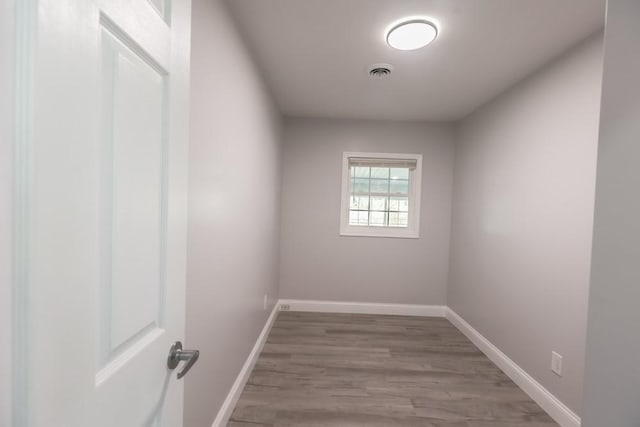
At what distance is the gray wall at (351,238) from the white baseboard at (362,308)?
0.23 ft

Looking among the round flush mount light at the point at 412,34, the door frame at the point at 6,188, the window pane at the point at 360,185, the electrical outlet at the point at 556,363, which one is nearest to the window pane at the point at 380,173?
the window pane at the point at 360,185

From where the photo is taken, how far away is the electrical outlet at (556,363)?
1.83 meters

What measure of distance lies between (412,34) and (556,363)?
7.47 ft

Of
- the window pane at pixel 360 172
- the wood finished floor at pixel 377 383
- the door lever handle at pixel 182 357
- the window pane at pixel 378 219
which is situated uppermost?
the window pane at pixel 360 172

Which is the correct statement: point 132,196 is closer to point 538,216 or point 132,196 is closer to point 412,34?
point 412,34

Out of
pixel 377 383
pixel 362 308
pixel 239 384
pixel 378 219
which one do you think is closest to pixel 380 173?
pixel 378 219

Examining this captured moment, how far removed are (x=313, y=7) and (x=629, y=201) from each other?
1593 mm

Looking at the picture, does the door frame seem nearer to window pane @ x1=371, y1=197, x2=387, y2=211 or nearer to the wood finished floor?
the wood finished floor

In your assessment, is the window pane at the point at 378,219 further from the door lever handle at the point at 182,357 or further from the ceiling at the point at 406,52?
the door lever handle at the point at 182,357

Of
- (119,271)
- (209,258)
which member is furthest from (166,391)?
(209,258)

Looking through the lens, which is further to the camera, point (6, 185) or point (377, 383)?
→ point (377, 383)

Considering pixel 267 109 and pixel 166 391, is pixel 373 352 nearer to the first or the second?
pixel 166 391

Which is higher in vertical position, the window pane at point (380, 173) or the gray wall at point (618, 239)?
the window pane at point (380, 173)

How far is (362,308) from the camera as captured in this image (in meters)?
3.54
